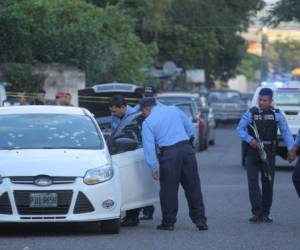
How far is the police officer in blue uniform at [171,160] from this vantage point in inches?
537

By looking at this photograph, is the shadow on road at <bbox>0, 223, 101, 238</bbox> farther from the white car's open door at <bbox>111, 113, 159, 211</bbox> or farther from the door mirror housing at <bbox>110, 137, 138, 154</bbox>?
the door mirror housing at <bbox>110, 137, 138, 154</bbox>

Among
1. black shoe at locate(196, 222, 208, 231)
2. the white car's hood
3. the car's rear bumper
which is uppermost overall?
the white car's hood

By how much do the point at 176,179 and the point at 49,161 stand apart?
178 cm

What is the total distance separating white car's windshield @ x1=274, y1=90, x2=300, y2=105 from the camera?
25734 mm

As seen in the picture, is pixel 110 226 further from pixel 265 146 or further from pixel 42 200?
pixel 265 146

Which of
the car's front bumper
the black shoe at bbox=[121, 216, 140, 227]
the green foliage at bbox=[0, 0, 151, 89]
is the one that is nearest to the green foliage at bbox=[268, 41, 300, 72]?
the green foliage at bbox=[0, 0, 151, 89]

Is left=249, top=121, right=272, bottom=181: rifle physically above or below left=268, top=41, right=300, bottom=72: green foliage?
above

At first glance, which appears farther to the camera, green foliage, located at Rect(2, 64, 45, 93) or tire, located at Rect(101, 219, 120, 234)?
green foliage, located at Rect(2, 64, 45, 93)

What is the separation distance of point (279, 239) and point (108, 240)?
6.45 feet

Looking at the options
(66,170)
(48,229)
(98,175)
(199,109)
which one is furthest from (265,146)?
(199,109)

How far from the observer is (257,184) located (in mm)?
14805

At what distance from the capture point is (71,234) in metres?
13.2

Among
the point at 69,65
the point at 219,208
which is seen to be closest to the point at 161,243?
the point at 219,208

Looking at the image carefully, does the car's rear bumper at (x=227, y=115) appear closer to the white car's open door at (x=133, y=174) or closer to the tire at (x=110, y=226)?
the white car's open door at (x=133, y=174)
